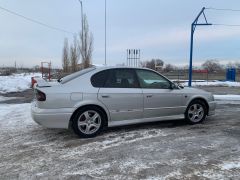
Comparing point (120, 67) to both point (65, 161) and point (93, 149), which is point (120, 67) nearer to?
point (93, 149)

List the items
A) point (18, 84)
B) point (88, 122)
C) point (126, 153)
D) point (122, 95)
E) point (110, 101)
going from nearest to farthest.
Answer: point (126, 153), point (88, 122), point (110, 101), point (122, 95), point (18, 84)

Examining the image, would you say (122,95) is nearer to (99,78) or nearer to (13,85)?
(99,78)

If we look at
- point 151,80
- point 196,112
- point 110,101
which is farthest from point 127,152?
point 196,112

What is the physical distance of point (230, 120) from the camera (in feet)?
27.7

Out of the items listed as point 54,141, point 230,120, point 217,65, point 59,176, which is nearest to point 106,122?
point 54,141

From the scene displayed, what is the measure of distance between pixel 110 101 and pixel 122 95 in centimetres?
32

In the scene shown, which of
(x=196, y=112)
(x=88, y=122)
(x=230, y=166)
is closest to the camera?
(x=230, y=166)

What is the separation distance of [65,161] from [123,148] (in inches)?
45.7

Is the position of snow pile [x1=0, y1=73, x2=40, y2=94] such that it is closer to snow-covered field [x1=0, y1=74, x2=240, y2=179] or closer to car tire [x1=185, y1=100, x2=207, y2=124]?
snow-covered field [x1=0, y1=74, x2=240, y2=179]

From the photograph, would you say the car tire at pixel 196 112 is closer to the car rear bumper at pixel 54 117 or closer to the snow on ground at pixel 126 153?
the snow on ground at pixel 126 153

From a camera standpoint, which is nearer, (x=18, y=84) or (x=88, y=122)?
(x=88, y=122)

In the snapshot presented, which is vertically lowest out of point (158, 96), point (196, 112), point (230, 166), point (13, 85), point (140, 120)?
point (230, 166)

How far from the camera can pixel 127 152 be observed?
551 centimetres

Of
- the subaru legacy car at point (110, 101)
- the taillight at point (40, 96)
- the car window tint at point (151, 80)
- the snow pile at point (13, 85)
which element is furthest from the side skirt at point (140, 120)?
the snow pile at point (13, 85)
